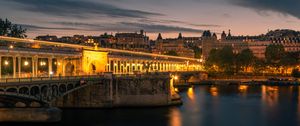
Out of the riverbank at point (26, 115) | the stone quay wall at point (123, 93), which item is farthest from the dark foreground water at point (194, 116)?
the stone quay wall at point (123, 93)

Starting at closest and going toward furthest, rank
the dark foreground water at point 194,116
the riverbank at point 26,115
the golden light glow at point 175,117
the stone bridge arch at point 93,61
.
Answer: the riverbank at point 26,115 → the dark foreground water at point 194,116 → the golden light glow at point 175,117 → the stone bridge arch at point 93,61

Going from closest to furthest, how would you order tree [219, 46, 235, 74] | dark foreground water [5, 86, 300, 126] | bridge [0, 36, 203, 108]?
bridge [0, 36, 203, 108], dark foreground water [5, 86, 300, 126], tree [219, 46, 235, 74]

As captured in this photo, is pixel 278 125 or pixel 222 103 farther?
pixel 222 103

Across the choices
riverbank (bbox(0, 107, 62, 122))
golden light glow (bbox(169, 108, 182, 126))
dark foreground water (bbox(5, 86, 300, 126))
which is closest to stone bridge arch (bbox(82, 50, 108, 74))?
dark foreground water (bbox(5, 86, 300, 126))

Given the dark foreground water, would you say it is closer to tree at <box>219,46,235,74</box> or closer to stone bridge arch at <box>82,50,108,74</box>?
stone bridge arch at <box>82,50,108,74</box>

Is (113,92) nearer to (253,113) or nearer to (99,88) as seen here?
(99,88)

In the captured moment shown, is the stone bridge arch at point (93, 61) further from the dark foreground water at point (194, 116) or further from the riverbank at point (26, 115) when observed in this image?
the riverbank at point (26, 115)

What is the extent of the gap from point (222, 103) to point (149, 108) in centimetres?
1971

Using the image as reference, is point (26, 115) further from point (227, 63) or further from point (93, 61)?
point (227, 63)

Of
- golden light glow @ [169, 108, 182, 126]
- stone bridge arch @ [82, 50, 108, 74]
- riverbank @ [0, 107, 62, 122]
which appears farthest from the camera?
stone bridge arch @ [82, 50, 108, 74]

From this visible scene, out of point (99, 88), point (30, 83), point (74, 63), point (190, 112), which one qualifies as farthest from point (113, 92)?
point (30, 83)

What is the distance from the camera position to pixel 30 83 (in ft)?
178

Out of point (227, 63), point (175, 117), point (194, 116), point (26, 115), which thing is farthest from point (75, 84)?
point (227, 63)

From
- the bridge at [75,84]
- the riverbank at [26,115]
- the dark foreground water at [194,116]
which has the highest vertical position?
the bridge at [75,84]
